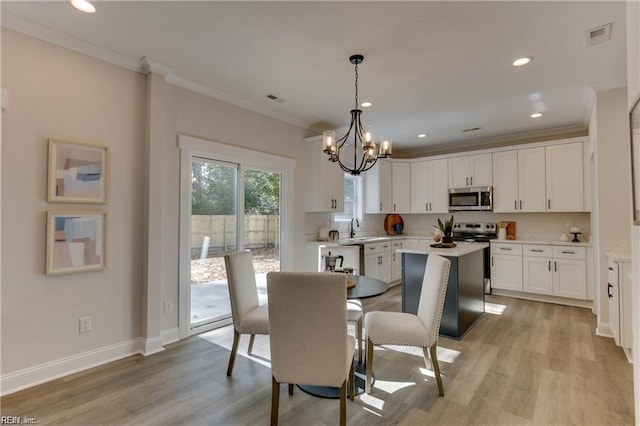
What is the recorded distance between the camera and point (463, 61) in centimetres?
289

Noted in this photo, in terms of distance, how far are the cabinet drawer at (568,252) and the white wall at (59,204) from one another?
5576 mm

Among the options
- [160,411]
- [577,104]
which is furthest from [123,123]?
[577,104]

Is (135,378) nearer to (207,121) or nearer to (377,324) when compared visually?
(377,324)

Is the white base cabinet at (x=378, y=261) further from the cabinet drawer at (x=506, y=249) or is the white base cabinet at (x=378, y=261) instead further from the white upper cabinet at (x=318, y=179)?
the cabinet drawer at (x=506, y=249)

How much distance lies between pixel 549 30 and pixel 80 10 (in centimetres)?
353

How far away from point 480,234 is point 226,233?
4.52 metres

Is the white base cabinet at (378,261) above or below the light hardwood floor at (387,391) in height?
above

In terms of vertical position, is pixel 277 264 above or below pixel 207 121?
below

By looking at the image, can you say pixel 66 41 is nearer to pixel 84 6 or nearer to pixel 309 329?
pixel 84 6

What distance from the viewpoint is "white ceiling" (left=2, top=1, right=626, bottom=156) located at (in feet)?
7.18

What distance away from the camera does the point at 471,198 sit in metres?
5.62

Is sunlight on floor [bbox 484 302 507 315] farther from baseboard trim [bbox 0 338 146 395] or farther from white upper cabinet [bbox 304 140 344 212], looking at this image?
baseboard trim [bbox 0 338 146 395]

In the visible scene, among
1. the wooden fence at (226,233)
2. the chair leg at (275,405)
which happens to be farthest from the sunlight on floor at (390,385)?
the wooden fence at (226,233)

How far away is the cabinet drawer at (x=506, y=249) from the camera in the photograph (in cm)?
493
